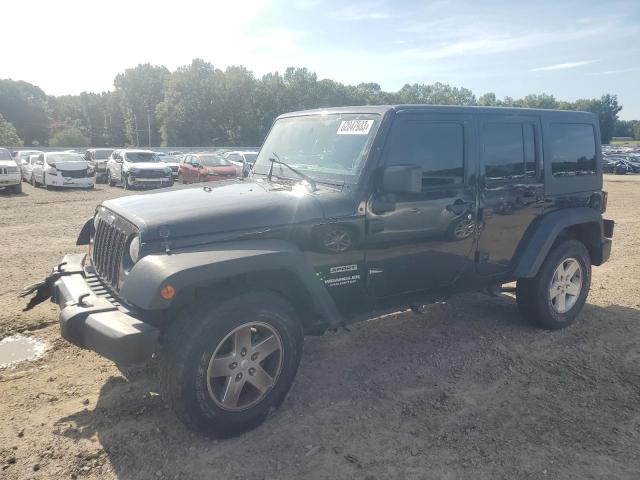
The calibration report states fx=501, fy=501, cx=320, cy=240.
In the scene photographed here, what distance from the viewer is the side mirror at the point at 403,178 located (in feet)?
11.4

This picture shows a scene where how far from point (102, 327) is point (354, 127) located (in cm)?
230

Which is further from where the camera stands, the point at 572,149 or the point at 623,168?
the point at 623,168

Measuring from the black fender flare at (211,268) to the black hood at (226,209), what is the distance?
140mm

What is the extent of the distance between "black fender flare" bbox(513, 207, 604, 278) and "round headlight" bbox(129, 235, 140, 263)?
338cm

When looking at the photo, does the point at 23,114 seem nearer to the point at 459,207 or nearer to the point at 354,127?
the point at 354,127

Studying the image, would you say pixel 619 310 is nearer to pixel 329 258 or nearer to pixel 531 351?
pixel 531 351

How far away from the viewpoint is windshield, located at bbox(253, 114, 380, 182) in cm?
378

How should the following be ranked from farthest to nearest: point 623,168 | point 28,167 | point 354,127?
1. point 623,168
2. point 28,167
3. point 354,127

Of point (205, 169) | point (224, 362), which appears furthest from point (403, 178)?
point (205, 169)

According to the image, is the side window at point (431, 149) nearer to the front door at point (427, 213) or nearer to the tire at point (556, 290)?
the front door at point (427, 213)

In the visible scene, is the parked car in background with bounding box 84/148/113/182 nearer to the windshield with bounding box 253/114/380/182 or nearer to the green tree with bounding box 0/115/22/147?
the windshield with bounding box 253/114/380/182

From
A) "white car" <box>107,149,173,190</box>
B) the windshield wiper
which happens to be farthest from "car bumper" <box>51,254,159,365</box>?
"white car" <box>107,149,173,190</box>

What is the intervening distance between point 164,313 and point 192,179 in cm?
1878

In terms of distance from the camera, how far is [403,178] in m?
3.49
